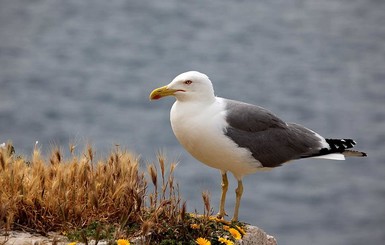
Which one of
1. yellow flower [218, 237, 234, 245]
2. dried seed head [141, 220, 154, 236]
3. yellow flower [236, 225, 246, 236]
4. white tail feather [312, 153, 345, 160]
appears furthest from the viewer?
white tail feather [312, 153, 345, 160]

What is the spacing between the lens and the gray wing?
6.61 m

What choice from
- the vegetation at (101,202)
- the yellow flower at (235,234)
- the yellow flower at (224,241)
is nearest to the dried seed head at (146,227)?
the vegetation at (101,202)

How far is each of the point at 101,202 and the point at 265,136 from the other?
4.93 ft

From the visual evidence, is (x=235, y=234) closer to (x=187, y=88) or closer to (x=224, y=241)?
(x=224, y=241)

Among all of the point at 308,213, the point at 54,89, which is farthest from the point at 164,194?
the point at 54,89

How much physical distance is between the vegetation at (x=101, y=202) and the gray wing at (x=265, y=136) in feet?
2.17

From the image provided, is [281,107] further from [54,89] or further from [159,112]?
[54,89]

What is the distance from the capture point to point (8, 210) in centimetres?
588

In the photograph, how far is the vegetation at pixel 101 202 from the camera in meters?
5.91

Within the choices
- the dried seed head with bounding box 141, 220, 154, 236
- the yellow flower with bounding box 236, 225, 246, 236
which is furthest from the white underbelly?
the dried seed head with bounding box 141, 220, 154, 236

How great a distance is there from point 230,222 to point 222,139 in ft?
2.26

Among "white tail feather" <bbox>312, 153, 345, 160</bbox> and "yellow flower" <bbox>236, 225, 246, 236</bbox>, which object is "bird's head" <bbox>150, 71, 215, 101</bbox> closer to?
"yellow flower" <bbox>236, 225, 246, 236</bbox>

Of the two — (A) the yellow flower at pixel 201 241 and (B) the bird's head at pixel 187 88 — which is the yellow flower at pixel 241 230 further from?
(B) the bird's head at pixel 187 88

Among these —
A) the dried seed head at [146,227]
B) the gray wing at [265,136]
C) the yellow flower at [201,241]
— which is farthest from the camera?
the gray wing at [265,136]
